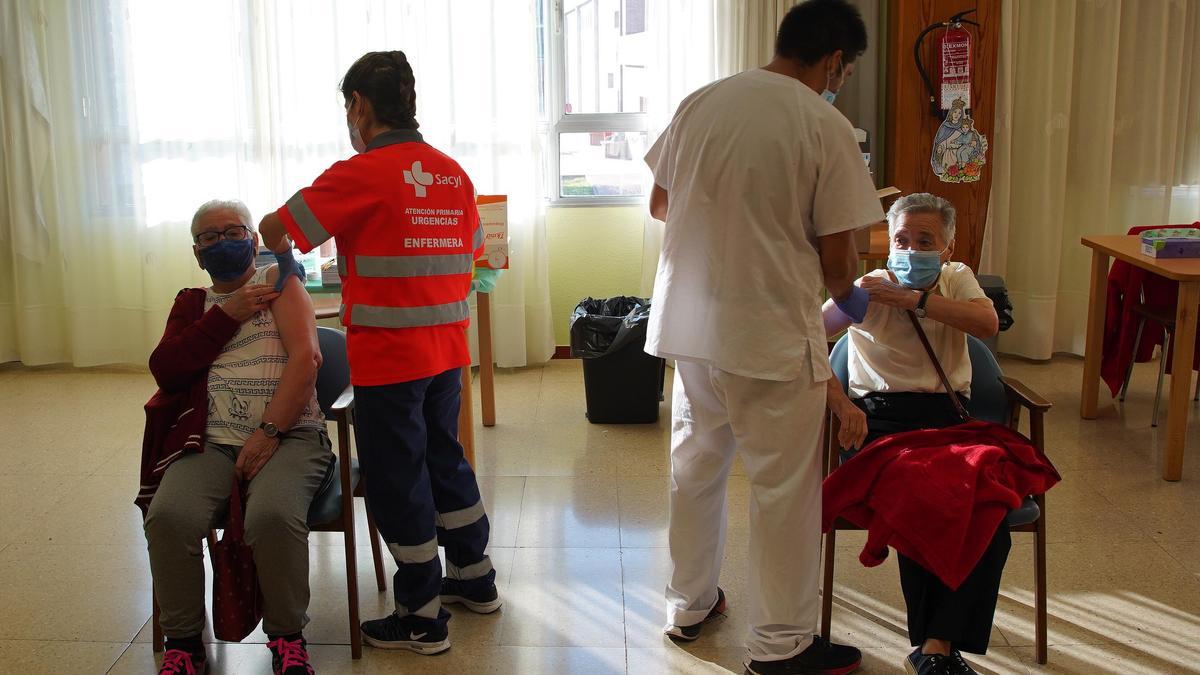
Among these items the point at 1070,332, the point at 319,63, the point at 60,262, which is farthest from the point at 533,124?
the point at 1070,332

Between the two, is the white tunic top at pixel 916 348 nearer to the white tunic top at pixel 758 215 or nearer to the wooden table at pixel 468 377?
the white tunic top at pixel 758 215

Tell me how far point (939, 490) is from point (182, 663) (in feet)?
5.42

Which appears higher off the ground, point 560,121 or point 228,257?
point 560,121

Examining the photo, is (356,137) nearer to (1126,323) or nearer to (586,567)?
(586,567)

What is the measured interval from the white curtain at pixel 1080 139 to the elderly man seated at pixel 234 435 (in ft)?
11.4

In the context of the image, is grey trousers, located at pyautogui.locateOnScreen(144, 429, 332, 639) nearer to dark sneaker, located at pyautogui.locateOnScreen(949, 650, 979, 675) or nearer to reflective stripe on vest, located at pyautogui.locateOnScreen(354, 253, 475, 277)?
reflective stripe on vest, located at pyautogui.locateOnScreen(354, 253, 475, 277)

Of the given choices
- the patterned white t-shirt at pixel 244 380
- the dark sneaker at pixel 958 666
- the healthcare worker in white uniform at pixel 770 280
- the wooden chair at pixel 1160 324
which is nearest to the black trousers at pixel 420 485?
the patterned white t-shirt at pixel 244 380

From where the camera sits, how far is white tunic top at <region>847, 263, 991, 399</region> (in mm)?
2615

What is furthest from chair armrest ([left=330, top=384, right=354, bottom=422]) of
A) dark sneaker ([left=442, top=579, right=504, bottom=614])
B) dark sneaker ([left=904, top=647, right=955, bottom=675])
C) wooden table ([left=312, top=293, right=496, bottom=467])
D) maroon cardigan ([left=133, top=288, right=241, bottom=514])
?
dark sneaker ([left=904, top=647, right=955, bottom=675])

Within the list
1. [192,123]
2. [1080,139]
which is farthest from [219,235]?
[1080,139]

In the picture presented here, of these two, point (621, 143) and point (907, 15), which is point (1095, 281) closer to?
point (907, 15)

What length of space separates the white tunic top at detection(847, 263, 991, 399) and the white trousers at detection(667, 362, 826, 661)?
391 mm

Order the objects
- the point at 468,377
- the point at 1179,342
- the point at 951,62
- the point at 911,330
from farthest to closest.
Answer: the point at 951,62
the point at 1179,342
the point at 468,377
the point at 911,330

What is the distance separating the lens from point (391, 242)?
2.38 meters
